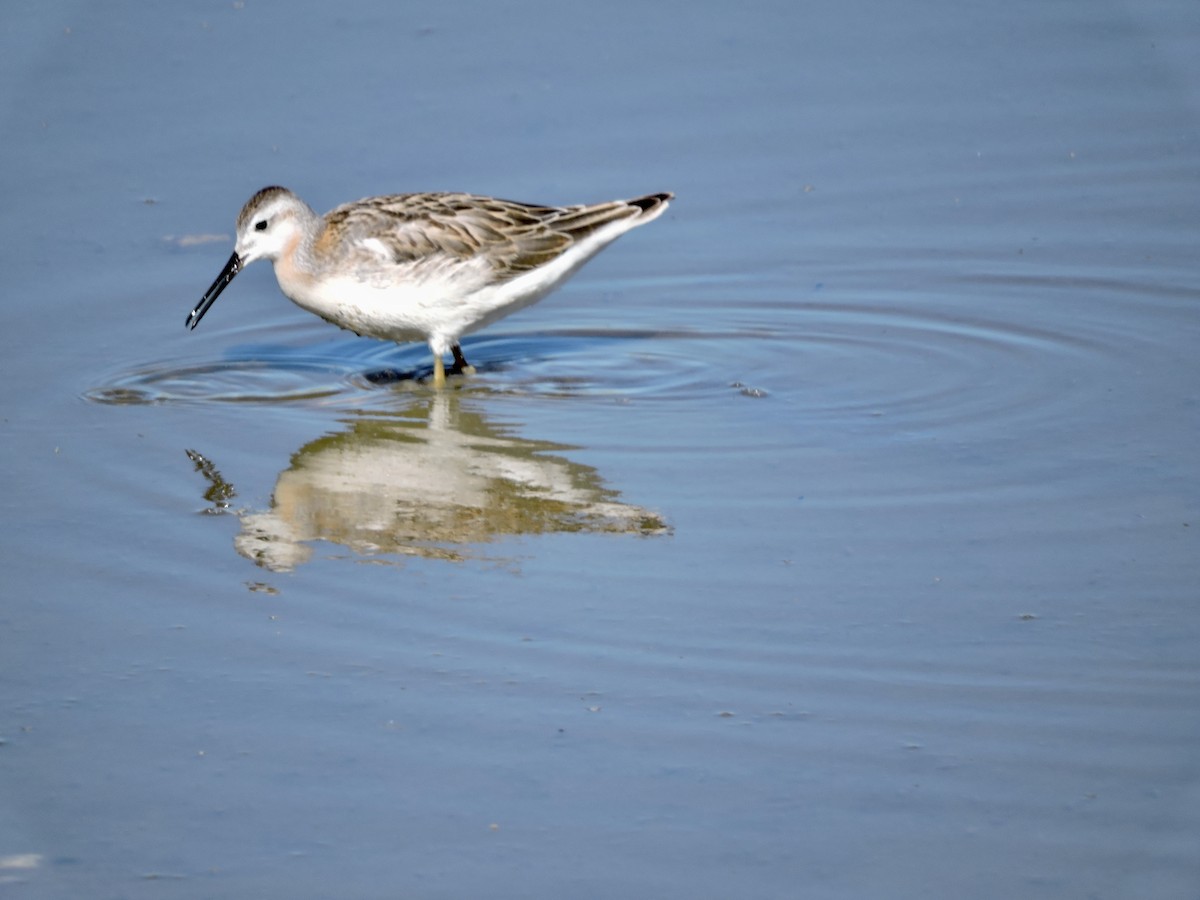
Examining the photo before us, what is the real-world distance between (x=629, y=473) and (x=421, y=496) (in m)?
0.96

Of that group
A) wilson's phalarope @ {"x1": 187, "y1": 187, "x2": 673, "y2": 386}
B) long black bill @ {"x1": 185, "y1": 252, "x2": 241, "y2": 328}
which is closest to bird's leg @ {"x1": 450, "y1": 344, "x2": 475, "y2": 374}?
wilson's phalarope @ {"x1": 187, "y1": 187, "x2": 673, "y2": 386}

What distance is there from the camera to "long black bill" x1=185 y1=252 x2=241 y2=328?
384 inches

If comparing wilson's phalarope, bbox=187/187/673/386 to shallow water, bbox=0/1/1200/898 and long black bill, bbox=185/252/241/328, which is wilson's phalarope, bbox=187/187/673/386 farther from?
shallow water, bbox=0/1/1200/898

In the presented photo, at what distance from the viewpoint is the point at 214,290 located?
9.85 m

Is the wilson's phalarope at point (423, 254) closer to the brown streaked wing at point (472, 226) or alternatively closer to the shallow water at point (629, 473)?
the brown streaked wing at point (472, 226)

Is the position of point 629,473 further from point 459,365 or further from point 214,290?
point 214,290

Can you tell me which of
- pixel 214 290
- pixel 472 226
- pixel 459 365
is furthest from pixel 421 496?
pixel 214 290

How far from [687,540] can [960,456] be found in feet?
5.39

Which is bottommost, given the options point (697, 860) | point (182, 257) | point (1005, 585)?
point (697, 860)

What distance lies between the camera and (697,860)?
495cm

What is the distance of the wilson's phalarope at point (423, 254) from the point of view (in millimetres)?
9555

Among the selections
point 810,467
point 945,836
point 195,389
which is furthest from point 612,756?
point 195,389

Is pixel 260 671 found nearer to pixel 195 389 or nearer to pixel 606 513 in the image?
pixel 606 513

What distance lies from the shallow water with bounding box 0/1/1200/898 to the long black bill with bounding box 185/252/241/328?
223 mm
